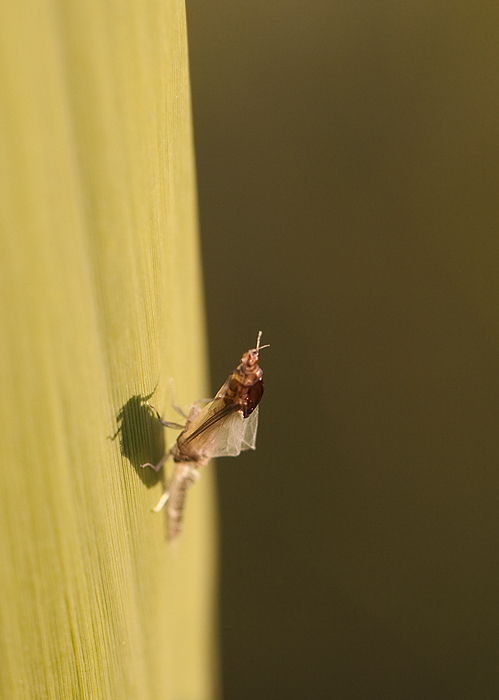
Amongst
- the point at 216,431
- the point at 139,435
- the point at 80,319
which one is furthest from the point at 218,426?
the point at 80,319

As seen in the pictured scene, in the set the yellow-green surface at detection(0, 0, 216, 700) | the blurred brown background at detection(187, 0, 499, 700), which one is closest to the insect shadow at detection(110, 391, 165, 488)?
the yellow-green surface at detection(0, 0, 216, 700)

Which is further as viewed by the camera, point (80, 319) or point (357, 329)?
point (357, 329)

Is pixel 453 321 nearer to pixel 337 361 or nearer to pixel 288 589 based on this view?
pixel 337 361

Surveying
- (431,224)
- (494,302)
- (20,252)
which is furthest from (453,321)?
(20,252)

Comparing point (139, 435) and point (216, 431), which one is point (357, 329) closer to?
point (216, 431)

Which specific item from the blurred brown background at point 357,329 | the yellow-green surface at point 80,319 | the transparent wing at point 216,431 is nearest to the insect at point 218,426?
the transparent wing at point 216,431

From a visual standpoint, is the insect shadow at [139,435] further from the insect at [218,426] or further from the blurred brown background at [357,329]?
→ the blurred brown background at [357,329]
